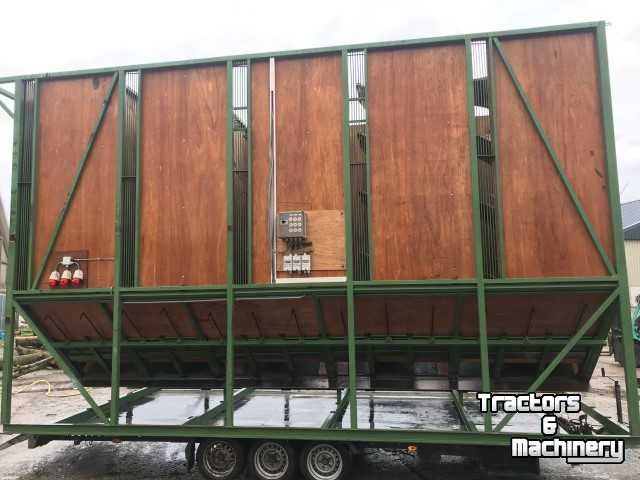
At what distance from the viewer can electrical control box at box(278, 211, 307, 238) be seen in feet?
23.1

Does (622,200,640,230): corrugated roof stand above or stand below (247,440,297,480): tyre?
above

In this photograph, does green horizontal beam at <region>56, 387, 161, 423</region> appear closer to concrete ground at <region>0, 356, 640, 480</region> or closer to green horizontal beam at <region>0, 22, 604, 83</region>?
concrete ground at <region>0, 356, 640, 480</region>

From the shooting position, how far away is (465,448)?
681 cm

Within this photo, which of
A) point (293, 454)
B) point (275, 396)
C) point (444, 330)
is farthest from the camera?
point (275, 396)

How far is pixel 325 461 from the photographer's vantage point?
707 centimetres

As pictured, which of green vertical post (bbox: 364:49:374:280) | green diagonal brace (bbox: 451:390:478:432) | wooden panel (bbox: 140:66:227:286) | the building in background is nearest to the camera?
green diagonal brace (bbox: 451:390:478:432)

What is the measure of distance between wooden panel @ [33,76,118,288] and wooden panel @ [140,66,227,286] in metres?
0.55

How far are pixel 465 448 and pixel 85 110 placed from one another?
279 inches

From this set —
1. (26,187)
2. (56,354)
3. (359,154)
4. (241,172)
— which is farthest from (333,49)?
(56,354)

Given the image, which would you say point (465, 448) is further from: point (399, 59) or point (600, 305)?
point (399, 59)

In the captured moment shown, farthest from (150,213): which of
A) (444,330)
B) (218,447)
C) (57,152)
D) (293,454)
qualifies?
(444,330)

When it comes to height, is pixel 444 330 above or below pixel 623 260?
below

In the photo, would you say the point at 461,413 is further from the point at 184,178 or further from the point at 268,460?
the point at 184,178

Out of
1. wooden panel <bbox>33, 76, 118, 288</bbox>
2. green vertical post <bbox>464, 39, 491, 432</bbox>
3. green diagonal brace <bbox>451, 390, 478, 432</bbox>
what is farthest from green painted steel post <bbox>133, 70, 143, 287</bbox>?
green diagonal brace <bbox>451, 390, 478, 432</bbox>
